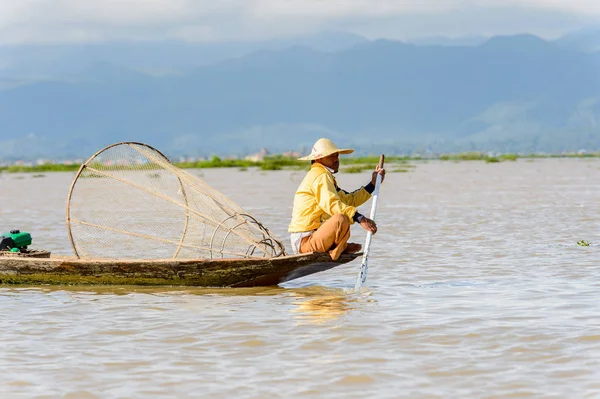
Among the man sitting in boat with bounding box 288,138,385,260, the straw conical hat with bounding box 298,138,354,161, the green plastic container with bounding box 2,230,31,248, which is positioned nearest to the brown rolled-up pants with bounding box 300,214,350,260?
the man sitting in boat with bounding box 288,138,385,260

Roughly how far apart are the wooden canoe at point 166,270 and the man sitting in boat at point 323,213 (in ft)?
0.41

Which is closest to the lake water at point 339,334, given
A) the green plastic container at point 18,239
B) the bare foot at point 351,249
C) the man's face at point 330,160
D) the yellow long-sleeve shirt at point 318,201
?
the bare foot at point 351,249

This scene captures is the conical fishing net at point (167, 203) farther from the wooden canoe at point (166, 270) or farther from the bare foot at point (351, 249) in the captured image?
the bare foot at point (351, 249)

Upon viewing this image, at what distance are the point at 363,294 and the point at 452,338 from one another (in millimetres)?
1963

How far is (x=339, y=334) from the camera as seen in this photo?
20.0 ft

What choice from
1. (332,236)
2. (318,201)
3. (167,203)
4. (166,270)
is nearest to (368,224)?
(332,236)

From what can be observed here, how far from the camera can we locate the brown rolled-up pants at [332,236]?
7.48m

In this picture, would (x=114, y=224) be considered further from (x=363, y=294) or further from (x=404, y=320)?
(x=404, y=320)

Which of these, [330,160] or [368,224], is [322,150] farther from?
[368,224]

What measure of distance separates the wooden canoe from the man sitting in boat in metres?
0.13

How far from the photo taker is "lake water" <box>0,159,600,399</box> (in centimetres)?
495

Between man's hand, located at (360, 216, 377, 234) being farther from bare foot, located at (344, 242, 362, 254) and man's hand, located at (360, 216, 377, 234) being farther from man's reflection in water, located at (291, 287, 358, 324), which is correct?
man's reflection in water, located at (291, 287, 358, 324)

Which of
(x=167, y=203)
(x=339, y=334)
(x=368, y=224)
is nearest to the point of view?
(x=339, y=334)

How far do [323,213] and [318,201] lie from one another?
27 cm
